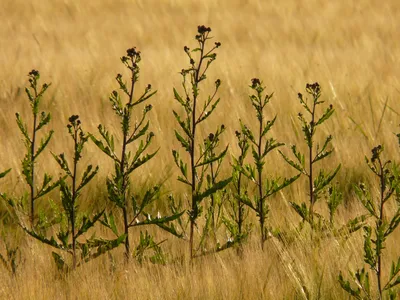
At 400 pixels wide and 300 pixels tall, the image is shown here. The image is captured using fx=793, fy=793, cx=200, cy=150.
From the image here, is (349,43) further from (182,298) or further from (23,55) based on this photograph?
(182,298)

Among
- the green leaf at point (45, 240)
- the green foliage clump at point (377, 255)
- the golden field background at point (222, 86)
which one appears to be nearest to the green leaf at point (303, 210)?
the golden field background at point (222, 86)

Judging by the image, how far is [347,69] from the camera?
14.0ft

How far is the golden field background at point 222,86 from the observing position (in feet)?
6.04

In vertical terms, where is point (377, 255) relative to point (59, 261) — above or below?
below

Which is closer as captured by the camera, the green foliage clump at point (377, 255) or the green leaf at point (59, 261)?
the green foliage clump at point (377, 255)

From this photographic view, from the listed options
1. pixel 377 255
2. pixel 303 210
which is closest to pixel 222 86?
pixel 303 210

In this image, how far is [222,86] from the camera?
3.96 metres

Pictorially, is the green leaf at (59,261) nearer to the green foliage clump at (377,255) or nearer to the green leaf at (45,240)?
the green leaf at (45,240)

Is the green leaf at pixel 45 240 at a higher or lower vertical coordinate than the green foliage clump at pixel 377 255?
higher

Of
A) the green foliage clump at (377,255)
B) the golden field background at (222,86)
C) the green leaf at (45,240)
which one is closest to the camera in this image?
the green foliage clump at (377,255)

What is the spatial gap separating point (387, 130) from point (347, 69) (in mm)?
1274

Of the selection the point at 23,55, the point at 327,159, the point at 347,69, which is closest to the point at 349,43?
the point at 347,69

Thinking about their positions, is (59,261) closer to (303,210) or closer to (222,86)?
(303,210)

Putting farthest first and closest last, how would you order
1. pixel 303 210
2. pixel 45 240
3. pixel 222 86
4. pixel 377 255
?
pixel 222 86
pixel 303 210
pixel 45 240
pixel 377 255
